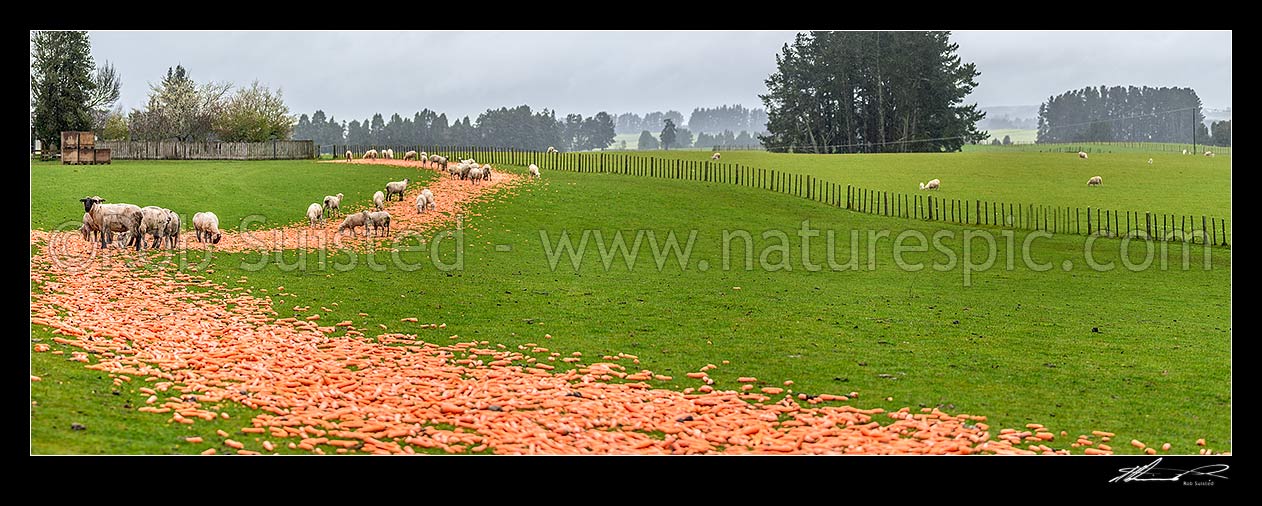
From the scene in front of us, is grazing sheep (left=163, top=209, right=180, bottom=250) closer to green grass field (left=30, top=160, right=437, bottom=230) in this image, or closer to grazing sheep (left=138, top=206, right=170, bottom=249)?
grazing sheep (left=138, top=206, right=170, bottom=249)

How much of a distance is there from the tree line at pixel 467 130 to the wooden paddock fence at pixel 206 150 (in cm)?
6018

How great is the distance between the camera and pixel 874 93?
87.4 metres

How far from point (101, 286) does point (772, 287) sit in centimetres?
1506

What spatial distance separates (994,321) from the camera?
21109mm

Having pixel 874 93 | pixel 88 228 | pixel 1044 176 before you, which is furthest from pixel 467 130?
pixel 88 228

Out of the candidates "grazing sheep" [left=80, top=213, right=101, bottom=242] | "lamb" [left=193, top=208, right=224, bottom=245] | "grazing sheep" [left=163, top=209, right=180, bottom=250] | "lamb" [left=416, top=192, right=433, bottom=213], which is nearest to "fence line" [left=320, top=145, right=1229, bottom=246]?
"lamb" [left=416, top=192, right=433, bottom=213]

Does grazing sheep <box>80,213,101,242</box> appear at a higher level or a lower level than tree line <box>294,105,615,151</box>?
lower

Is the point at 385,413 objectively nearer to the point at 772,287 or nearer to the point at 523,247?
the point at 772,287

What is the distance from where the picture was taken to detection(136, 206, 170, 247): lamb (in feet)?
79.7

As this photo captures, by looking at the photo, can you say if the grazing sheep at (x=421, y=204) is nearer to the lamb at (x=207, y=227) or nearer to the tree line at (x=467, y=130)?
the lamb at (x=207, y=227)

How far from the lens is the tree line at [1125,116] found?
374 feet

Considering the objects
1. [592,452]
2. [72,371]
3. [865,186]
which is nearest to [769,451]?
[592,452]

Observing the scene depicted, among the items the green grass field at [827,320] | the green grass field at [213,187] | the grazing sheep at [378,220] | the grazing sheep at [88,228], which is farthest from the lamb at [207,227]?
the grazing sheep at [378,220]

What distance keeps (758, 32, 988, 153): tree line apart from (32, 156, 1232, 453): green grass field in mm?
51394
